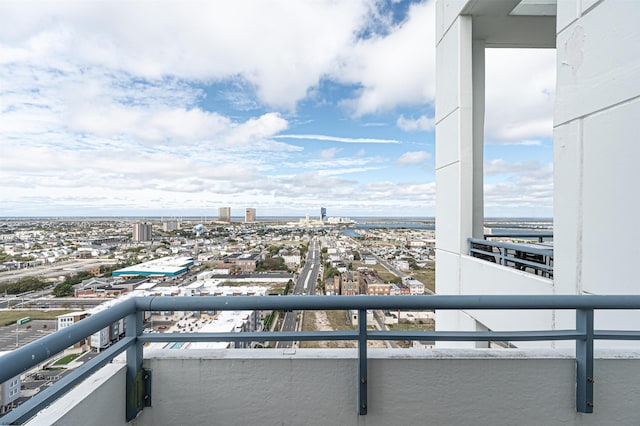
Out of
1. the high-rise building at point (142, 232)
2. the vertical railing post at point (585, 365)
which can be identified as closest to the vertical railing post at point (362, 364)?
the vertical railing post at point (585, 365)

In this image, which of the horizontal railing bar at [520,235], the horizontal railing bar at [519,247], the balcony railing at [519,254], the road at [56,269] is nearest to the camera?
the horizontal railing bar at [519,247]

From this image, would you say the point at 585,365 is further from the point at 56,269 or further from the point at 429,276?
the point at 56,269

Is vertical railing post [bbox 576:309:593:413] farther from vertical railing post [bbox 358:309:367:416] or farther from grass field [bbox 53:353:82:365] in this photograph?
grass field [bbox 53:353:82:365]

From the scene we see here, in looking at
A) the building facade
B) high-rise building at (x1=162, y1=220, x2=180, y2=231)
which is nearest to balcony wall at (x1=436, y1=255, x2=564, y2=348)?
the building facade

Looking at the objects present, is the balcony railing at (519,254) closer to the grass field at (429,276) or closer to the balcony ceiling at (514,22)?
the grass field at (429,276)

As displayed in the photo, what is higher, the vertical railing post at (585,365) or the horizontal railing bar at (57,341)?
the horizontal railing bar at (57,341)

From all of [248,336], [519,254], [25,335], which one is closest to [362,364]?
[248,336]
